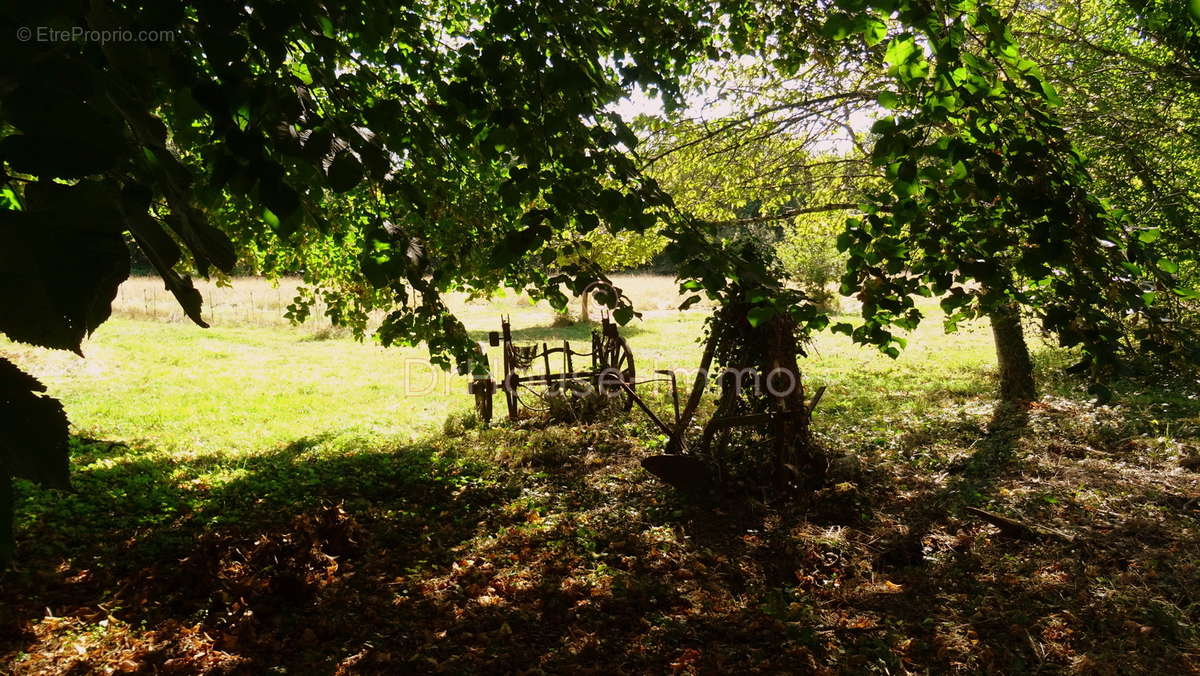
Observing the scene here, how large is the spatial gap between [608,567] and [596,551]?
29 cm

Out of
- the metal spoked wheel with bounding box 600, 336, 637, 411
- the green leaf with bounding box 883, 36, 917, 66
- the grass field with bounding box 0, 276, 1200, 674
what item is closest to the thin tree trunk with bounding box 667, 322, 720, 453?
the grass field with bounding box 0, 276, 1200, 674

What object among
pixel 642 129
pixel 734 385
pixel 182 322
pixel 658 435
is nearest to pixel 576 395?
pixel 658 435

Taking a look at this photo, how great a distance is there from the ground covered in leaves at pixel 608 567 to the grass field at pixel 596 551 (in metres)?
0.02

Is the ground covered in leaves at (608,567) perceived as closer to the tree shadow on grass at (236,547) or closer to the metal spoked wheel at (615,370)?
the tree shadow on grass at (236,547)

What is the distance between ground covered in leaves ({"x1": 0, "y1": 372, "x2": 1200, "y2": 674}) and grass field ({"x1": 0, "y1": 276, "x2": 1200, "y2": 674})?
2 cm

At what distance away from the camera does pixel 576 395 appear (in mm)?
8805

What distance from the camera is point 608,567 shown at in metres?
4.50

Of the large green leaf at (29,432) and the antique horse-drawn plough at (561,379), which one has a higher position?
the large green leaf at (29,432)

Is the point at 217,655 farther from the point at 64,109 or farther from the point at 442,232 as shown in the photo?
the point at 64,109

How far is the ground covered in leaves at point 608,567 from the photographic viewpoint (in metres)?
3.40

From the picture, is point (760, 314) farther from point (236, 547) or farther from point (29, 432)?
point (236, 547)

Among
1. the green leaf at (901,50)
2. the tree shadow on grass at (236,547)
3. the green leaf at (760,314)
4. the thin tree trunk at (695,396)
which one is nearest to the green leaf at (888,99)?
the green leaf at (901,50)

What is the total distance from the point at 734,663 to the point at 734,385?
3.05 meters

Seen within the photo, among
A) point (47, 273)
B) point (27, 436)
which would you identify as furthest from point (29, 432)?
point (47, 273)
